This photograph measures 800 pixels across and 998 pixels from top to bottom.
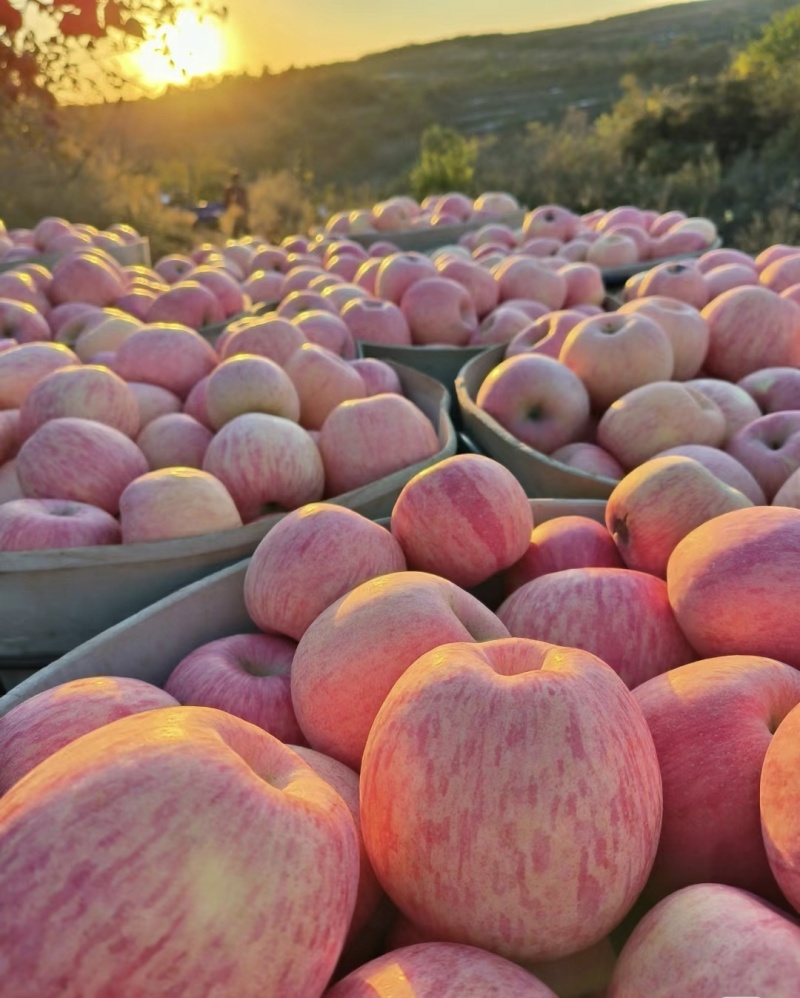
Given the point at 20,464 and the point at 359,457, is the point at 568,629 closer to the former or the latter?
the point at 359,457

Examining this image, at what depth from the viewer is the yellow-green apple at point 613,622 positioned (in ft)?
4.12

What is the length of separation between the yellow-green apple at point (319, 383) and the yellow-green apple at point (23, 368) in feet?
2.93

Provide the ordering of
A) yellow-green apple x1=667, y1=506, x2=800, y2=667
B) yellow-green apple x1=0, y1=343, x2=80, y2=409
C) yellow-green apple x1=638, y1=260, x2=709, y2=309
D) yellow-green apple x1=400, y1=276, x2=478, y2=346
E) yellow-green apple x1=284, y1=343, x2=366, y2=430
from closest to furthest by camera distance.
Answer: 1. yellow-green apple x1=667, y1=506, x2=800, y2=667
2. yellow-green apple x1=284, y1=343, x2=366, y2=430
3. yellow-green apple x1=0, y1=343, x2=80, y2=409
4. yellow-green apple x1=638, y1=260, x2=709, y2=309
5. yellow-green apple x1=400, y1=276, x2=478, y2=346

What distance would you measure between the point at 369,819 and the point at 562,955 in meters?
0.25

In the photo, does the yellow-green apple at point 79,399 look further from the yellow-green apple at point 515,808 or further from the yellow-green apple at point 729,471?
the yellow-green apple at point 515,808

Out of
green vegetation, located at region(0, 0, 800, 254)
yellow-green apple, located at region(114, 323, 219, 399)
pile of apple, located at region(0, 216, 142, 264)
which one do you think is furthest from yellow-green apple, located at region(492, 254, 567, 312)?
green vegetation, located at region(0, 0, 800, 254)

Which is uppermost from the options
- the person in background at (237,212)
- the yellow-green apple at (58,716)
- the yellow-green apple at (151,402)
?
the person in background at (237,212)

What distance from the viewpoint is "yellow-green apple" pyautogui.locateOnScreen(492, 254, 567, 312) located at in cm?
381

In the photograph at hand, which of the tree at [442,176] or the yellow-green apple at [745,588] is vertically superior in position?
the tree at [442,176]

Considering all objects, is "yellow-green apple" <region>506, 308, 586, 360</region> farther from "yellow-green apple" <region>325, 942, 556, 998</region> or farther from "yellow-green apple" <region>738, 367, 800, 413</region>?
"yellow-green apple" <region>325, 942, 556, 998</region>

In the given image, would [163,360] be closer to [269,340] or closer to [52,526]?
[269,340]

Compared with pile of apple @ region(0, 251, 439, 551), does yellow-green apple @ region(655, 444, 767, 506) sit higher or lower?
lower

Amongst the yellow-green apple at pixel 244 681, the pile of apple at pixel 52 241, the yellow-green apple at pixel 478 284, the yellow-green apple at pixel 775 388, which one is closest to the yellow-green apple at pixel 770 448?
the yellow-green apple at pixel 775 388

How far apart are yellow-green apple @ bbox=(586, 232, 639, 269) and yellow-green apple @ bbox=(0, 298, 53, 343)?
3194mm
